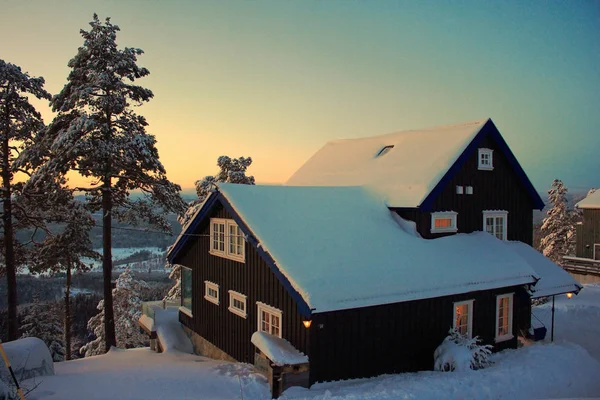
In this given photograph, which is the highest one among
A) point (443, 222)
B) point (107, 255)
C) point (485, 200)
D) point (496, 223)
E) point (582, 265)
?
point (485, 200)

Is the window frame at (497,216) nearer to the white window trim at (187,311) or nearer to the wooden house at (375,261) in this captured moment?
the wooden house at (375,261)

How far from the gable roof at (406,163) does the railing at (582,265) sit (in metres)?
18.5

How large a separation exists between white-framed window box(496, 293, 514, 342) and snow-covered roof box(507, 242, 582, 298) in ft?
3.40

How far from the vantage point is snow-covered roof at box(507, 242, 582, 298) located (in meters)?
16.0

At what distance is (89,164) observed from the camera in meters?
18.5

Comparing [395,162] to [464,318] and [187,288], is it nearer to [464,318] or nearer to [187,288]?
[464,318]

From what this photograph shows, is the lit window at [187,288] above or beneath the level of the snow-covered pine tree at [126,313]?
above

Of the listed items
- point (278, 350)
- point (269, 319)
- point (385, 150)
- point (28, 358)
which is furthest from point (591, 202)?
point (28, 358)

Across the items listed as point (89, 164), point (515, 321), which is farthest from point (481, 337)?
point (89, 164)

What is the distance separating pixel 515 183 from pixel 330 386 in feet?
40.2

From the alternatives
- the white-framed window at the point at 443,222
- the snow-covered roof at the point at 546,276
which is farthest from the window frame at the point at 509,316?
the white-framed window at the point at 443,222

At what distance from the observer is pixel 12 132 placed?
1922 cm

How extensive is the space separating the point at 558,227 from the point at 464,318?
34.5 m

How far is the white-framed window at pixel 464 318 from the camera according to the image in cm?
1371
